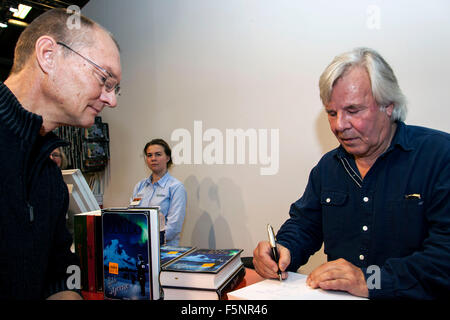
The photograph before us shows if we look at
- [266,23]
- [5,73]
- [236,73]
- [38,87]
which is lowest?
[38,87]

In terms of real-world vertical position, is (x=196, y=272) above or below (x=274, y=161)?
below

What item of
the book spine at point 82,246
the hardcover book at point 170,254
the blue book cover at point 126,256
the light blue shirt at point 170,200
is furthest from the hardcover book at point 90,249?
the light blue shirt at point 170,200

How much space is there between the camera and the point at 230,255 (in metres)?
1.21

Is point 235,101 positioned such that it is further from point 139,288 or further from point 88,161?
point 88,161

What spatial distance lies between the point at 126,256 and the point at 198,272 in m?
0.26

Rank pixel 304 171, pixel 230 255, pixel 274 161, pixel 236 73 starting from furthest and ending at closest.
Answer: pixel 236 73
pixel 274 161
pixel 304 171
pixel 230 255

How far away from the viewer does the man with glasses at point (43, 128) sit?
810mm

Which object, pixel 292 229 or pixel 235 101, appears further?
pixel 235 101

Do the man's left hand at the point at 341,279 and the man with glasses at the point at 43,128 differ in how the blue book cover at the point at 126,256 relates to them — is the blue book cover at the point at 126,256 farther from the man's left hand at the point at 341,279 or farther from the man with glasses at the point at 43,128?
the man's left hand at the point at 341,279

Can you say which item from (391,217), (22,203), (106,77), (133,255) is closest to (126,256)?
(133,255)

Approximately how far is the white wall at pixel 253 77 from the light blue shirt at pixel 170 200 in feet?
0.80

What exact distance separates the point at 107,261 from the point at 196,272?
0.35 m

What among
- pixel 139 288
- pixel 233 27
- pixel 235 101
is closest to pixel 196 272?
pixel 139 288

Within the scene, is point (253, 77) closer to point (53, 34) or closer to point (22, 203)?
point (53, 34)
